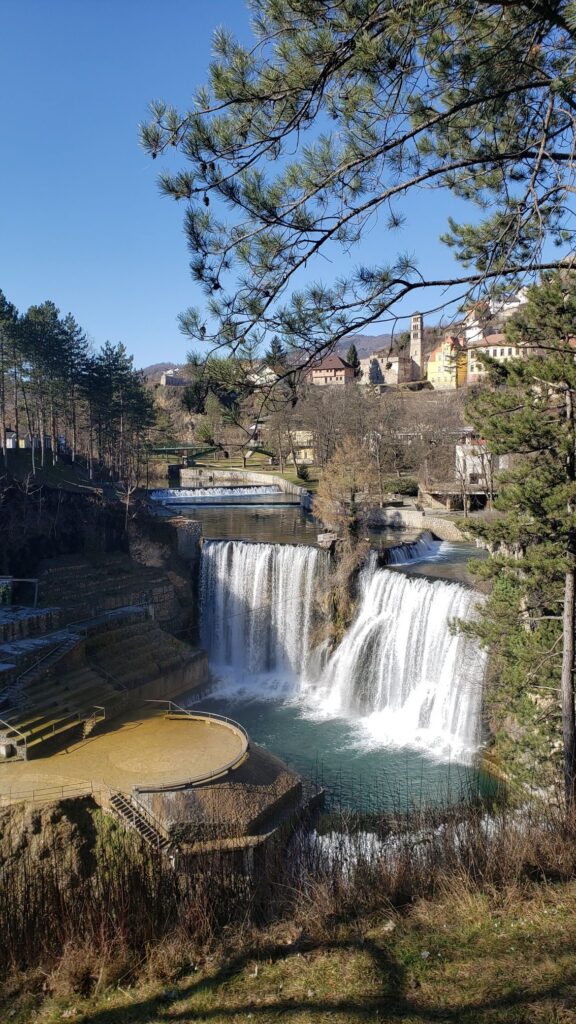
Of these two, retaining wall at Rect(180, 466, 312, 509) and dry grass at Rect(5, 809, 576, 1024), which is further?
retaining wall at Rect(180, 466, 312, 509)

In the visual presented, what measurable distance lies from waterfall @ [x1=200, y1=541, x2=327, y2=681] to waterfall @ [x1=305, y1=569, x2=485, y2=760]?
1.91m

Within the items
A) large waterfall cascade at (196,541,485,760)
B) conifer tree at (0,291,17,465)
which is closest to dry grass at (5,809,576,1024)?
large waterfall cascade at (196,541,485,760)

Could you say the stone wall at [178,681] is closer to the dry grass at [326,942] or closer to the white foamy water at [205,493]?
the dry grass at [326,942]

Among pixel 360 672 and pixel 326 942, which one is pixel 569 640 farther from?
pixel 360 672

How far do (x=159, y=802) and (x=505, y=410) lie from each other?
9.87 m

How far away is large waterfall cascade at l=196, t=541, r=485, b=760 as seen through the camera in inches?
727

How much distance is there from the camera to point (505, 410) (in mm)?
11320

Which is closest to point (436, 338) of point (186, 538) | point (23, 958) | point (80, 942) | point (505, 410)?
point (505, 410)

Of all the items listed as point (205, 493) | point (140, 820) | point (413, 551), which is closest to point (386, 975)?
point (140, 820)

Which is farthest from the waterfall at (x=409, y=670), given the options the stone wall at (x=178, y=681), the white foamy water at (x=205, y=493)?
the white foamy water at (x=205, y=493)

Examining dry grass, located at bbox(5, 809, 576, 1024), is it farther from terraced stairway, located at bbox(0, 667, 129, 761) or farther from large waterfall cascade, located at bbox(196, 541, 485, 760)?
large waterfall cascade, located at bbox(196, 541, 485, 760)

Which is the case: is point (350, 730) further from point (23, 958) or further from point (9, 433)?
point (9, 433)

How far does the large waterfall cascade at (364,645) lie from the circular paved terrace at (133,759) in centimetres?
544

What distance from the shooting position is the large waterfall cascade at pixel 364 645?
18.5 m
